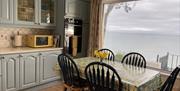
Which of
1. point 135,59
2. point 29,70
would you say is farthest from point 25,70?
point 135,59

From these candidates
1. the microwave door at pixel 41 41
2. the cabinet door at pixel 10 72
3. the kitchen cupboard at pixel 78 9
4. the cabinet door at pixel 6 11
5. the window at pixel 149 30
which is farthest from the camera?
the kitchen cupboard at pixel 78 9

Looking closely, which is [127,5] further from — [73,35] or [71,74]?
[71,74]

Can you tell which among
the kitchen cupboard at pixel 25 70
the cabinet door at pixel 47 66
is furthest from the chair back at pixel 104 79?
the cabinet door at pixel 47 66

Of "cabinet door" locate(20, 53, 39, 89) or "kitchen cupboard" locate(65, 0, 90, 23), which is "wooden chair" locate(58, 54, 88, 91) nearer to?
"cabinet door" locate(20, 53, 39, 89)

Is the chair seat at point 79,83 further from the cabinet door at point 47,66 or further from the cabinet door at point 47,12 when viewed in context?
the cabinet door at point 47,12

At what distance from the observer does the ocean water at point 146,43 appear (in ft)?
10.2

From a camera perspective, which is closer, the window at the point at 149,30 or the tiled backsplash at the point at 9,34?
the window at the point at 149,30

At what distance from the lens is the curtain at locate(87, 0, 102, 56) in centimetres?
394

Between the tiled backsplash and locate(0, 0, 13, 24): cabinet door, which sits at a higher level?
locate(0, 0, 13, 24): cabinet door

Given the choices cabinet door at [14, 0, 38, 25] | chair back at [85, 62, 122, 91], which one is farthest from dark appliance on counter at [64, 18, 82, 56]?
chair back at [85, 62, 122, 91]

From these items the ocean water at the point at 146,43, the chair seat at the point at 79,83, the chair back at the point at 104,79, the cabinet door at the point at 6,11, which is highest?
the cabinet door at the point at 6,11

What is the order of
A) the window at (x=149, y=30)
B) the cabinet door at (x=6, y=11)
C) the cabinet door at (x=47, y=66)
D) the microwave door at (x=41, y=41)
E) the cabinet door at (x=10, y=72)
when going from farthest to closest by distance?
the microwave door at (x=41, y=41) < the cabinet door at (x=47, y=66) < the window at (x=149, y=30) < the cabinet door at (x=6, y=11) < the cabinet door at (x=10, y=72)

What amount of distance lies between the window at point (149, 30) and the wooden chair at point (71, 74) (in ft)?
5.64

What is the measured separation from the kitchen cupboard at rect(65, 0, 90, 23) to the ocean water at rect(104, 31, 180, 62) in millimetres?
809
